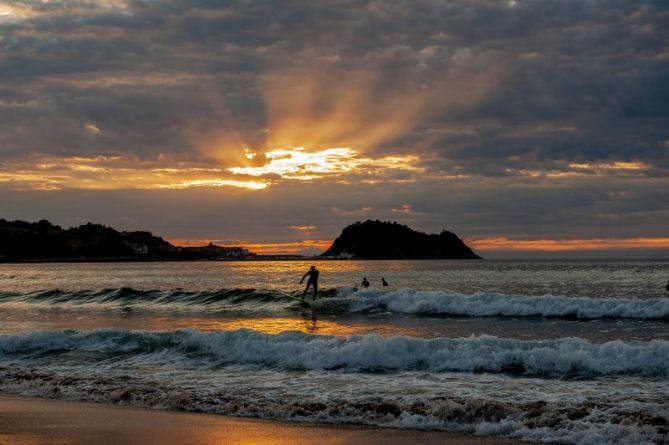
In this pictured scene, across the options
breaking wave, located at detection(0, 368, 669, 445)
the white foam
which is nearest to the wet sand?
breaking wave, located at detection(0, 368, 669, 445)

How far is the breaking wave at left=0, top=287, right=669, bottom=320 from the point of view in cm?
2930

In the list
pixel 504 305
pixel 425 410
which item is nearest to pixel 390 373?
pixel 425 410

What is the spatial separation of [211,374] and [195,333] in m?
3.84

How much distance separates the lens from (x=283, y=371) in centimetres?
1559

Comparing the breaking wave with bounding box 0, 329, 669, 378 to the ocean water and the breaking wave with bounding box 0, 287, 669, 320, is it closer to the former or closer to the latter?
the ocean water

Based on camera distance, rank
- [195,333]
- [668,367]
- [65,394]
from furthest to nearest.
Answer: [195,333]
[668,367]
[65,394]

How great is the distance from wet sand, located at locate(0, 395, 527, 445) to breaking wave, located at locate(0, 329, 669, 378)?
522cm

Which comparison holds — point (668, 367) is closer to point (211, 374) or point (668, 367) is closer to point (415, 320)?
point (211, 374)

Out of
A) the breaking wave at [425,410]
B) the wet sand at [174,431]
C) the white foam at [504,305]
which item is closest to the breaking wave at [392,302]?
the white foam at [504,305]

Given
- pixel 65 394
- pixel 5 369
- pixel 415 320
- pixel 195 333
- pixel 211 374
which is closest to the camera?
pixel 65 394

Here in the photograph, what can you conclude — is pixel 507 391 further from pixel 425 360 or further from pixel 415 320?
pixel 415 320

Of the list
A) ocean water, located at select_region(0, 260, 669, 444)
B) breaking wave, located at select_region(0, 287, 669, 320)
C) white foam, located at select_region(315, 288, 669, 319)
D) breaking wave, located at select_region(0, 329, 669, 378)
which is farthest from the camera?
breaking wave, located at select_region(0, 287, 669, 320)

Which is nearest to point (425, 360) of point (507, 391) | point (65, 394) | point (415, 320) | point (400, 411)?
point (507, 391)

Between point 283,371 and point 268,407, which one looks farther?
point 283,371
